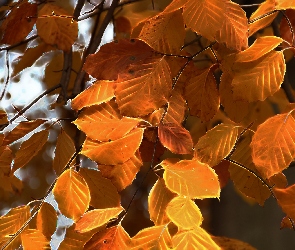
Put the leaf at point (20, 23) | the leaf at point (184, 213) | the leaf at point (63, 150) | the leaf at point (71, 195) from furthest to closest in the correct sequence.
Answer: the leaf at point (20, 23), the leaf at point (63, 150), the leaf at point (71, 195), the leaf at point (184, 213)

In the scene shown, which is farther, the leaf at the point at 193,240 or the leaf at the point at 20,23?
the leaf at the point at 20,23

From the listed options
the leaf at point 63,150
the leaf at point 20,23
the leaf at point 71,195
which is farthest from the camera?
the leaf at point 20,23

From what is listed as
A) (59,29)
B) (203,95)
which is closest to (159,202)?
(203,95)

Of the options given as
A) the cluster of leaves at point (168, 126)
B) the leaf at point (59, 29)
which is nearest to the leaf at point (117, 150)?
the cluster of leaves at point (168, 126)

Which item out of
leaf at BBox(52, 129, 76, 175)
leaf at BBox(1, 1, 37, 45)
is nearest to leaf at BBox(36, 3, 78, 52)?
leaf at BBox(1, 1, 37, 45)

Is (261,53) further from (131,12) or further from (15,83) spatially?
(15,83)

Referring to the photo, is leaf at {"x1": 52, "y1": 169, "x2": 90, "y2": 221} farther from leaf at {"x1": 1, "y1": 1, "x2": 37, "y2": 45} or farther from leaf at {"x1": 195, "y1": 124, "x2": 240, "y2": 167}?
leaf at {"x1": 1, "y1": 1, "x2": 37, "y2": 45}

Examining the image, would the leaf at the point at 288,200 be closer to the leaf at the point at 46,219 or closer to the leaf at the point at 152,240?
the leaf at the point at 152,240

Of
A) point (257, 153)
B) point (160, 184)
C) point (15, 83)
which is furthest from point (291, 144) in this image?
point (15, 83)
